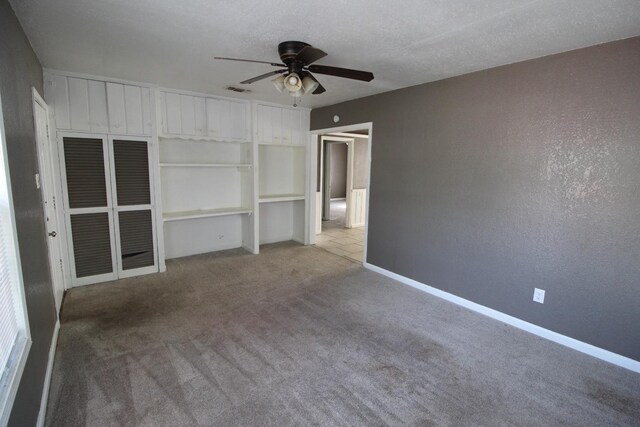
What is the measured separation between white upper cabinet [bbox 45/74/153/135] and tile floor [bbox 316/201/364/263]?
10.8 feet

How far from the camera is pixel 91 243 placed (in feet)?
12.1

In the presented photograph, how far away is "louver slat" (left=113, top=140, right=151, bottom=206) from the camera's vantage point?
12.2 ft

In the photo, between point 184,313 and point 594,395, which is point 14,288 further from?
point 594,395

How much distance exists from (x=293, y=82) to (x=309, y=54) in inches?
10.6

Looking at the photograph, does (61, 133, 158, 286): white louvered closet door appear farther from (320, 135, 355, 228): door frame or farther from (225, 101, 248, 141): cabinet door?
(320, 135, 355, 228): door frame

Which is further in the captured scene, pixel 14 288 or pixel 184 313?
pixel 184 313

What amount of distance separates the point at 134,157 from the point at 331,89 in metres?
2.53

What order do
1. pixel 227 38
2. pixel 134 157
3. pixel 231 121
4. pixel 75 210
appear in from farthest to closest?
pixel 231 121 < pixel 134 157 < pixel 75 210 < pixel 227 38

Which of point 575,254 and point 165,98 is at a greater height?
point 165,98

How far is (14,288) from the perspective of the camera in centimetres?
159

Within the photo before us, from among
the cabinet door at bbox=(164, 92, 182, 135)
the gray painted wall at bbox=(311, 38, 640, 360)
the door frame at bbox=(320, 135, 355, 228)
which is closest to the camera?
the gray painted wall at bbox=(311, 38, 640, 360)

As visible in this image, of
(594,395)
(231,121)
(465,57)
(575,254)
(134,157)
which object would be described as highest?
(465,57)

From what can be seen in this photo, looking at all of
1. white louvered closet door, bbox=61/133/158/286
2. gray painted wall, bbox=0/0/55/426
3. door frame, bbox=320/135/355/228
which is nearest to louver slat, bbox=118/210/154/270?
white louvered closet door, bbox=61/133/158/286

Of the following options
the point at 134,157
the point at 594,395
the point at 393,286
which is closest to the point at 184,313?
the point at 134,157
